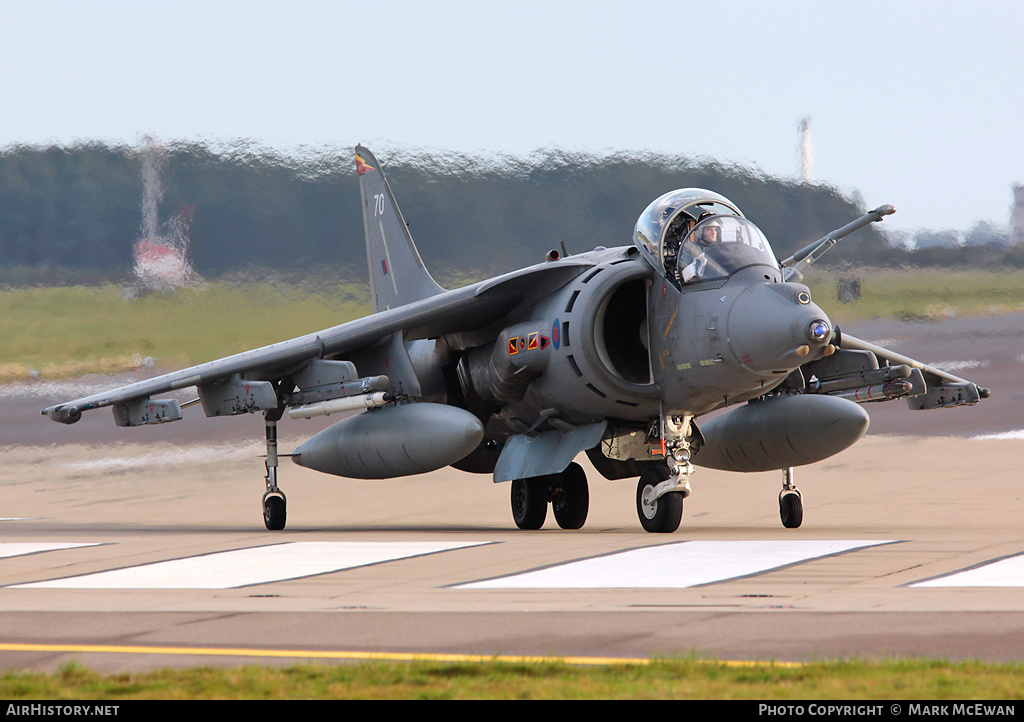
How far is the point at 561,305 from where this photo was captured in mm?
15570

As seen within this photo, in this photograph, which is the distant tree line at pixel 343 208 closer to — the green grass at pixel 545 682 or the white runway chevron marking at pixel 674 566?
the white runway chevron marking at pixel 674 566

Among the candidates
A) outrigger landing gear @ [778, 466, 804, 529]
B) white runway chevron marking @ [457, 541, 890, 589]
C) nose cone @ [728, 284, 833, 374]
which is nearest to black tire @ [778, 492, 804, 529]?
outrigger landing gear @ [778, 466, 804, 529]

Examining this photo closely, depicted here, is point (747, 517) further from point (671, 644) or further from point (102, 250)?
point (102, 250)

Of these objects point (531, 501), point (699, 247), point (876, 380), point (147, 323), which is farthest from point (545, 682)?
point (147, 323)

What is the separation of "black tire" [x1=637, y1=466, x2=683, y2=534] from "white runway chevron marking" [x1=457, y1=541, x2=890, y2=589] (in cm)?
161

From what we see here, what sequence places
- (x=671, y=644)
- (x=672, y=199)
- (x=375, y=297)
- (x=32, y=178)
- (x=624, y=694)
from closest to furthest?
(x=624, y=694)
(x=671, y=644)
(x=672, y=199)
(x=375, y=297)
(x=32, y=178)

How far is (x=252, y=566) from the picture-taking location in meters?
11.8

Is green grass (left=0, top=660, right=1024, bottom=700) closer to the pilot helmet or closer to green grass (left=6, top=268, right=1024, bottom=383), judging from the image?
the pilot helmet

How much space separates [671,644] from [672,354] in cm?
784

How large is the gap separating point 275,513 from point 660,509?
5663mm

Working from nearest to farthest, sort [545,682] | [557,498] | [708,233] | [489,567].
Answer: [545,682] → [489,567] → [708,233] → [557,498]

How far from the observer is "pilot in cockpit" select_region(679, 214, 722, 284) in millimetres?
14305

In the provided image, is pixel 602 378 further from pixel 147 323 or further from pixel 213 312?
pixel 147 323

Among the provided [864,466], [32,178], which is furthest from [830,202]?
A: [32,178]
